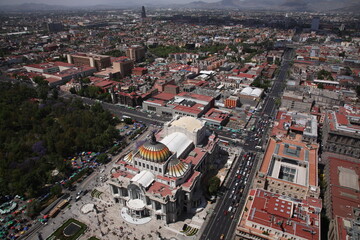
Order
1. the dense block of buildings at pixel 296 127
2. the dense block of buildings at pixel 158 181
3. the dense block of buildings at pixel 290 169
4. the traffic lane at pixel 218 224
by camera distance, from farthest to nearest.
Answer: the dense block of buildings at pixel 296 127, the dense block of buildings at pixel 290 169, the dense block of buildings at pixel 158 181, the traffic lane at pixel 218 224

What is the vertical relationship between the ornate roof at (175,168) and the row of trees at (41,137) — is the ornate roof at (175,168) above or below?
above

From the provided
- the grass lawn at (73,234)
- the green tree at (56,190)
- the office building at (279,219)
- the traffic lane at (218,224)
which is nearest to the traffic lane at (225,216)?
the traffic lane at (218,224)

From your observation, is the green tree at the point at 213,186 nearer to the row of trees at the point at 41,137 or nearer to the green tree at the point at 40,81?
the row of trees at the point at 41,137

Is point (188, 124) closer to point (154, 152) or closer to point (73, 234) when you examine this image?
point (154, 152)

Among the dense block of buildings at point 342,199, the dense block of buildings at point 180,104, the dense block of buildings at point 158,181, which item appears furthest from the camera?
the dense block of buildings at point 180,104

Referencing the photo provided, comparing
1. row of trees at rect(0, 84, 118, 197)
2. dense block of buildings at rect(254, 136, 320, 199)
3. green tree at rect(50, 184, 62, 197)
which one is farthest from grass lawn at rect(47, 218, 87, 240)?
dense block of buildings at rect(254, 136, 320, 199)

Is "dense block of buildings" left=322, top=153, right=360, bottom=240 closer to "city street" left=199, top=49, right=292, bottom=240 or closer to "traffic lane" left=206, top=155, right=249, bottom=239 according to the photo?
"city street" left=199, top=49, right=292, bottom=240

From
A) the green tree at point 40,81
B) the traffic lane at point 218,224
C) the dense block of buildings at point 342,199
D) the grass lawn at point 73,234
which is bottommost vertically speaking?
the grass lawn at point 73,234
